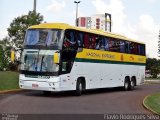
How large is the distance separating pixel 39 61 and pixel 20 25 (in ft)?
68.6

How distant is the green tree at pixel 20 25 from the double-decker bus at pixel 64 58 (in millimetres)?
15418

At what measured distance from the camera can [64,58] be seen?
939 inches

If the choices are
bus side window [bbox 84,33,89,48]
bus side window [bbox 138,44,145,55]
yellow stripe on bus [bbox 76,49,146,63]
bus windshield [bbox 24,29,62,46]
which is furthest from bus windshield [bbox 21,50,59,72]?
bus side window [bbox 138,44,145,55]

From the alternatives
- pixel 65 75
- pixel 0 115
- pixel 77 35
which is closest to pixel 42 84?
pixel 65 75

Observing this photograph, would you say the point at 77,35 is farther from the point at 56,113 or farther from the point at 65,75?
the point at 56,113

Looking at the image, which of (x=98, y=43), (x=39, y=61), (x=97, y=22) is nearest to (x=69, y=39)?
(x=39, y=61)

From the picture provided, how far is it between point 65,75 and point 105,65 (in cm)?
556

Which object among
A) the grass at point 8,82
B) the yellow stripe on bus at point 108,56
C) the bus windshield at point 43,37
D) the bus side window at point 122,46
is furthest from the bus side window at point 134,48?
the bus windshield at point 43,37

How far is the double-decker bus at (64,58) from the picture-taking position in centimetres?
2347

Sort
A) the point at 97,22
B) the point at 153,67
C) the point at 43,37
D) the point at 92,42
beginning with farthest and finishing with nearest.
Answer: the point at 97,22 < the point at 153,67 < the point at 92,42 < the point at 43,37

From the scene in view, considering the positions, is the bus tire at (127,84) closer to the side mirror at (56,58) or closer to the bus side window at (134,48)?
the bus side window at (134,48)

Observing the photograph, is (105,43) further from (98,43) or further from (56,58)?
(56,58)

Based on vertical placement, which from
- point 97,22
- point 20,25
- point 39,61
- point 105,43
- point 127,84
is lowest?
point 127,84

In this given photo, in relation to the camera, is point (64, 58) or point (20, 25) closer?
point (64, 58)
